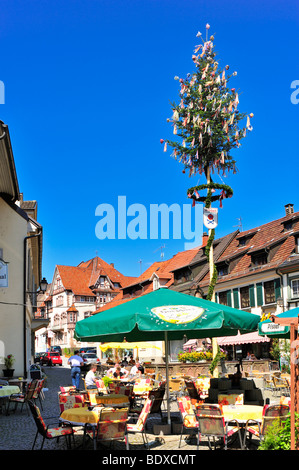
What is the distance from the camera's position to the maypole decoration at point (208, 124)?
72.4ft

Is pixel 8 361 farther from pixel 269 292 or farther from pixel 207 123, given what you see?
pixel 269 292

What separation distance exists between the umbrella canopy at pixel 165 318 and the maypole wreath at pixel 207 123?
13.1m

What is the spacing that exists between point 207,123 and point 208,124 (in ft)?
0.28

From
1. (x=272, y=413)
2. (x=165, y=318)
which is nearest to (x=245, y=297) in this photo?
(x=165, y=318)

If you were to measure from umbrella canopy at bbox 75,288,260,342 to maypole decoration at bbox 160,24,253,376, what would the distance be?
1303 centimetres

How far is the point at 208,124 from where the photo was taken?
72.3 ft

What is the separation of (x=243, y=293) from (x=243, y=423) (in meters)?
30.9

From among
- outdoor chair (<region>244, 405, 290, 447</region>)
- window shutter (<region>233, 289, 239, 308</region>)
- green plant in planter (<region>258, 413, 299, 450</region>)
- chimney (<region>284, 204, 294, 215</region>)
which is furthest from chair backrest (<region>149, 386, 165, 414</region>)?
chimney (<region>284, 204, 294, 215</region>)

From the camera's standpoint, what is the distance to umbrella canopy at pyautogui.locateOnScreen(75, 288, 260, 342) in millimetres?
8688

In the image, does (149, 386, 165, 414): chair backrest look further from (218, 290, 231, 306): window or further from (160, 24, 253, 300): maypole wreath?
(218, 290, 231, 306): window

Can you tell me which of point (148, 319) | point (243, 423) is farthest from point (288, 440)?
point (148, 319)

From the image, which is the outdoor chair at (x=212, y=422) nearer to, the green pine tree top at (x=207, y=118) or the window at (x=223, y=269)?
the green pine tree top at (x=207, y=118)

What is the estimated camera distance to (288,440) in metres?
6.13
